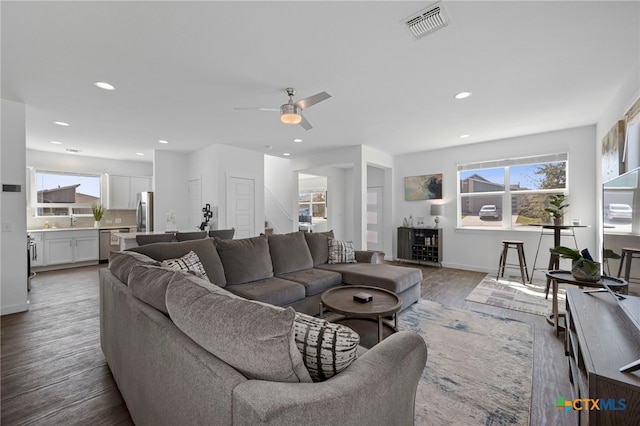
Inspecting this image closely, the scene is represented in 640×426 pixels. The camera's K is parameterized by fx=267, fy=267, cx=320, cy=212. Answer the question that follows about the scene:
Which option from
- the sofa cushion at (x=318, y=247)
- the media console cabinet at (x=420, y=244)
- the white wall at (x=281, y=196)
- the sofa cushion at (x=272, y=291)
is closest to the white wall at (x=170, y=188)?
the white wall at (x=281, y=196)

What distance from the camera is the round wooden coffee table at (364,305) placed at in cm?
216

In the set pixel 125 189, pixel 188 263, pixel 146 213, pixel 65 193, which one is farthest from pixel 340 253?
pixel 65 193

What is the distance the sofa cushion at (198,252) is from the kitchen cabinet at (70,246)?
4.78 metres

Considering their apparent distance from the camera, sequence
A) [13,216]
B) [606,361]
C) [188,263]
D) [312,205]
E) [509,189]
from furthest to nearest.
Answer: [312,205] < [509,189] < [13,216] < [188,263] < [606,361]

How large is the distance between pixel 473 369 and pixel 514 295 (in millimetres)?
2400

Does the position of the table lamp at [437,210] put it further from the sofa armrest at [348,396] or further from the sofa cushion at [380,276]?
the sofa armrest at [348,396]

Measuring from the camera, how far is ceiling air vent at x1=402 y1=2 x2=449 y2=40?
5.84 ft

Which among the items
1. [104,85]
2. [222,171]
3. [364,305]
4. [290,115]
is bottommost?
[364,305]

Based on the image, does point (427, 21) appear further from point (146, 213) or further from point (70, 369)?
point (146, 213)

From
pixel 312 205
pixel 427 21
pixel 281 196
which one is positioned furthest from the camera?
pixel 312 205

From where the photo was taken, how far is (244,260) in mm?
3025

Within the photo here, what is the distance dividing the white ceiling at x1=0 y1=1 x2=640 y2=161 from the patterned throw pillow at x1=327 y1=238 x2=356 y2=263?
187 centimetres

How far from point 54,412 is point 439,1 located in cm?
357

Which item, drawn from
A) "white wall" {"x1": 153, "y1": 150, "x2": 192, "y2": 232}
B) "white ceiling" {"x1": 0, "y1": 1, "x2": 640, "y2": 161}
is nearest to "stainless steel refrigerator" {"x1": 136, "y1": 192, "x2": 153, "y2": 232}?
"white wall" {"x1": 153, "y1": 150, "x2": 192, "y2": 232}
